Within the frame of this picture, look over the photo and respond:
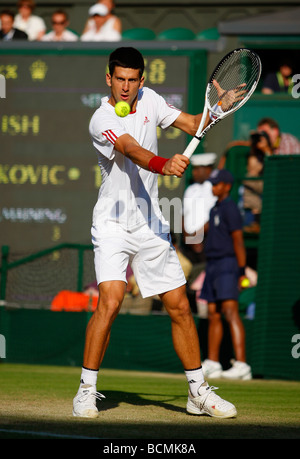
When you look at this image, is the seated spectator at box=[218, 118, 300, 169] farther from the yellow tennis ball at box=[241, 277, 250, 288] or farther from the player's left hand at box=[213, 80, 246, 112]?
the player's left hand at box=[213, 80, 246, 112]

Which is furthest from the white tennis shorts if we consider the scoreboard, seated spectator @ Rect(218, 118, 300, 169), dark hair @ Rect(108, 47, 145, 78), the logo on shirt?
the scoreboard

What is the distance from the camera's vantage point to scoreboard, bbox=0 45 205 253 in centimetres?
1176

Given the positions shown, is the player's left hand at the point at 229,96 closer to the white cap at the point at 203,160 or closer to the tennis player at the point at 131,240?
the tennis player at the point at 131,240

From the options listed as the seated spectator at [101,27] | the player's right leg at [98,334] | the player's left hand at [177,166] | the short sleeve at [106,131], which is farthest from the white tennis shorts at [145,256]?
the seated spectator at [101,27]

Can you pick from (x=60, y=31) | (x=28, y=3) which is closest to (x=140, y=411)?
(x=60, y=31)

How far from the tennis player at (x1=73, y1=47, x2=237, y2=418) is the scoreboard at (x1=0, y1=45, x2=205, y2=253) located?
5920mm

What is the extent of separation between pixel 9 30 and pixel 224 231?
550 centimetres

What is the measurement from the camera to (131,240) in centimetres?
578

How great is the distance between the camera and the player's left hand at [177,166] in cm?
501

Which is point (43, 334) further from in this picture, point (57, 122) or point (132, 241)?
point (132, 241)

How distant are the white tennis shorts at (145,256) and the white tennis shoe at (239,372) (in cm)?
379

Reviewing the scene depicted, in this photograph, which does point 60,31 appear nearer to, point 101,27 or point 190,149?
point 101,27
